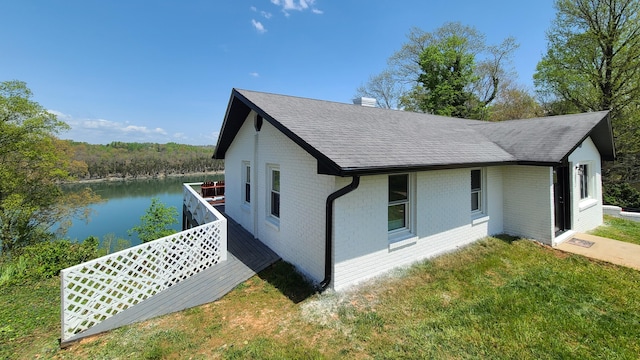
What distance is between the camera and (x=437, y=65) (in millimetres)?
25094

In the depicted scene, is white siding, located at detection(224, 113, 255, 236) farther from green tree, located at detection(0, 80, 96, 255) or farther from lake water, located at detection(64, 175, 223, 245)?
green tree, located at detection(0, 80, 96, 255)

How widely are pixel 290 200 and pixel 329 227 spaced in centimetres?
159

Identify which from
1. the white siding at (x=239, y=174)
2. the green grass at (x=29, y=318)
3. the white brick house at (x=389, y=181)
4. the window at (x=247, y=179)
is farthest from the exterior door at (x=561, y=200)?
the green grass at (x=29, y=318)

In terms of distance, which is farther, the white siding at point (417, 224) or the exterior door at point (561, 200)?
the exterior door at point (561, 200)

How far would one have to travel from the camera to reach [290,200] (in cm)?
580

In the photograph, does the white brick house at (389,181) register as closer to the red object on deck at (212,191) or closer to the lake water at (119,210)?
the red object on deck at (212,191)

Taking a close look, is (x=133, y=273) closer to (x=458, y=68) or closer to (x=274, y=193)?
(x=274, y=193)

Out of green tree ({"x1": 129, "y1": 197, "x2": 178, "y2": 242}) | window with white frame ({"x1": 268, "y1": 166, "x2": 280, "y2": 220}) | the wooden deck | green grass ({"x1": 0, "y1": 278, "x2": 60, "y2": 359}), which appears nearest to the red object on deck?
green tree ({"x1": 129, "y1": 197, "x2": 178, "y2": 242})

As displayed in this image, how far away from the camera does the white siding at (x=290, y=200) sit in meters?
4.92

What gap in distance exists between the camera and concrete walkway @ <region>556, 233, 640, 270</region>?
19.4ft

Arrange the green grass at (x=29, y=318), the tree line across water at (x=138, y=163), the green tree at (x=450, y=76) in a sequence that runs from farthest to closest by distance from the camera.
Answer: the tree line across water at (x=138, y=163)
the green tree at (x=450, y=76)
the green grass at (x=29, y=318)

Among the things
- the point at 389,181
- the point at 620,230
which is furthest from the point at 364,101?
the point at 620,230

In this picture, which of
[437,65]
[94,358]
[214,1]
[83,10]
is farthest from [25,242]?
[437,65]

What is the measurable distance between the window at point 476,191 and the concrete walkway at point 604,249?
6.71 feet
